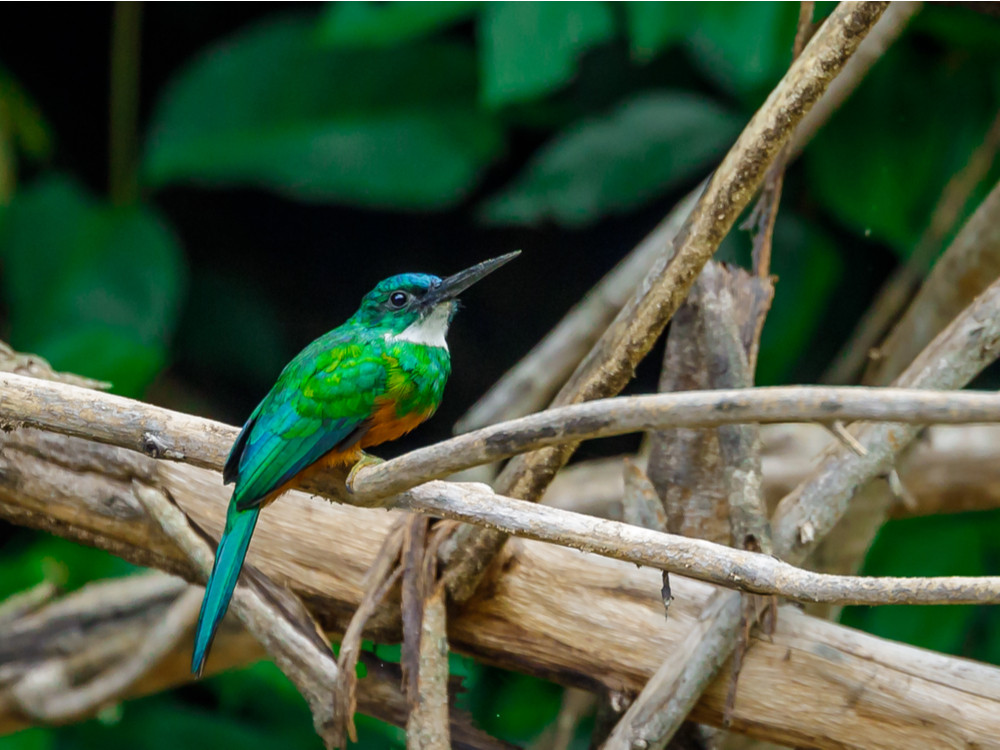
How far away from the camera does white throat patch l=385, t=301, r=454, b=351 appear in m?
1.61

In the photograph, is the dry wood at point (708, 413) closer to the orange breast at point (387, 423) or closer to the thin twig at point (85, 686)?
the orange breast at point (387, 423)

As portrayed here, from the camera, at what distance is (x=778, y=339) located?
115 inches

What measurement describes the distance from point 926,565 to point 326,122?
227 centimetres

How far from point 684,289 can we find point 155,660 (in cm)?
152

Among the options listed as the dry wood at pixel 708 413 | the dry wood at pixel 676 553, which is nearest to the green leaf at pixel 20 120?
the dry wood at pixel 676 553

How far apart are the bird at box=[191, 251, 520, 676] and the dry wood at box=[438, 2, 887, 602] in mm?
203

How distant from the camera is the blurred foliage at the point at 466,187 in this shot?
9.12 feet

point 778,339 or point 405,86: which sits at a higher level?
point 405,86

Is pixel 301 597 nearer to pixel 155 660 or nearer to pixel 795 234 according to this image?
pixel 155 660

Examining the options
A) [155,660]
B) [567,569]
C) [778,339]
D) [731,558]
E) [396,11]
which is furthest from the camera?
[778,339]

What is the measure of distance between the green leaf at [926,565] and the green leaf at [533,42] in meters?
1.66

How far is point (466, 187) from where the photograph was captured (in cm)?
329

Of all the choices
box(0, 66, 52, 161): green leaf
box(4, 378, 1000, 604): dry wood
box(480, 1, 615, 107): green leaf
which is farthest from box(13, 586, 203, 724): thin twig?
box(0, 66, 52, 161): green leaf

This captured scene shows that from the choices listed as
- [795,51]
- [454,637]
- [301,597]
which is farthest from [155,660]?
[795,51]
